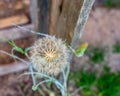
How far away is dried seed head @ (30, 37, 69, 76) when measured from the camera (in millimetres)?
955

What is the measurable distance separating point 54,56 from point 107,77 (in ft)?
3.09

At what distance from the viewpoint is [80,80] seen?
180 cm

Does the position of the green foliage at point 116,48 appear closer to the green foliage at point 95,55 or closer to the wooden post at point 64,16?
the green foliage at point 95,55

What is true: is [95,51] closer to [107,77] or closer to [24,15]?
[107,77]

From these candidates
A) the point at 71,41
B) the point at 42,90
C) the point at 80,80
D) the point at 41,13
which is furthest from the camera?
the point at 80,80

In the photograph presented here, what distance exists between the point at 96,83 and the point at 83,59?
175 mm

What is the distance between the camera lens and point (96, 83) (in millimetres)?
1809

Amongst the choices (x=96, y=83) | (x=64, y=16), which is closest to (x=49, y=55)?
(x=64, y=16)

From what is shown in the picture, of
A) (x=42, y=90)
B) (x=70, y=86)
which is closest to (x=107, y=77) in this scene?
(x=70, y=86)

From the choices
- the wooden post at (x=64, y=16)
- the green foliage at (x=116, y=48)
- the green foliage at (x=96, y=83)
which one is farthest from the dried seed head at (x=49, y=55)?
the green foliage at (x=116, y=48)

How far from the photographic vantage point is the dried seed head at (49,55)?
95 cm

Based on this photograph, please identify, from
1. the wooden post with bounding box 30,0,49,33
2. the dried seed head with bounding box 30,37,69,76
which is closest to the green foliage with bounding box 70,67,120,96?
the wooden post with bounding box 30,0,49,33

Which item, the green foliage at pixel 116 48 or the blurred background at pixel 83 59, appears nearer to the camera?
the blurred background at pixel 83 59

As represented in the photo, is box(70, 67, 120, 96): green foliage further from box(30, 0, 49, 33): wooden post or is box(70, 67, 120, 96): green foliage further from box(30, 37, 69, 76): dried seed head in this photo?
box(30, 37, 69, 76): dried seed head
